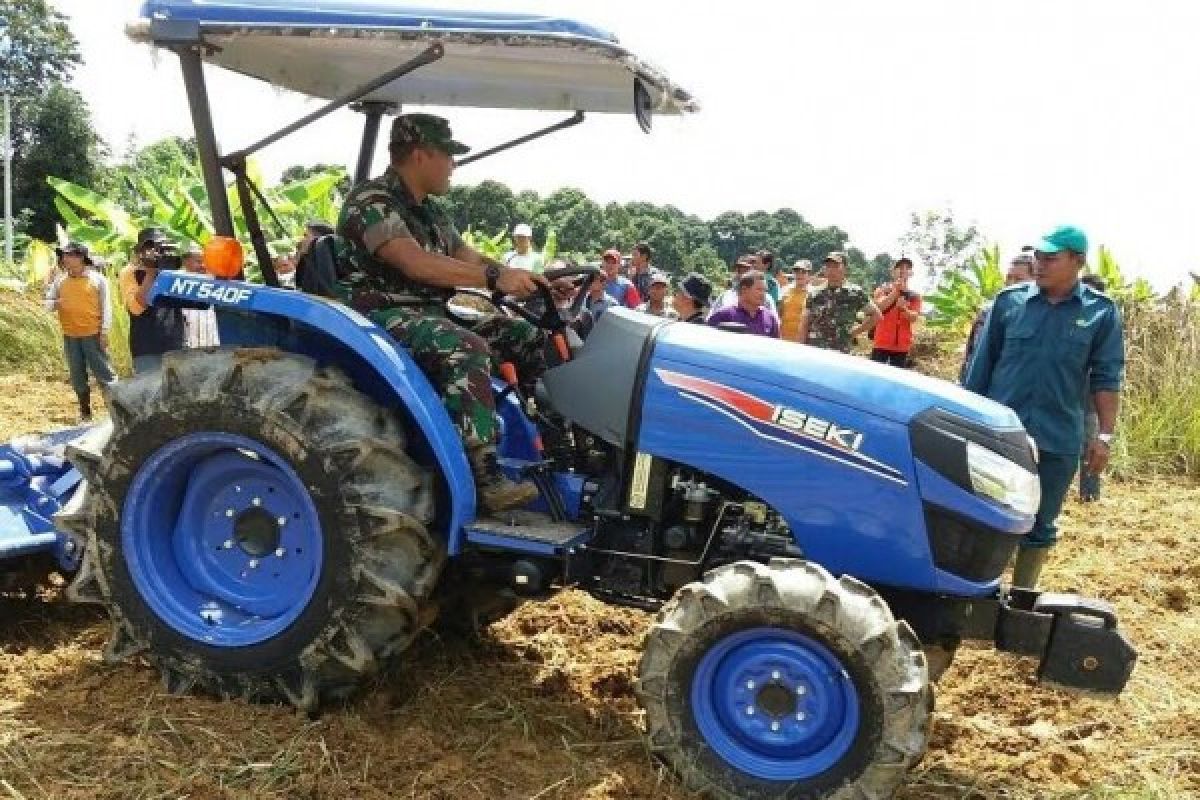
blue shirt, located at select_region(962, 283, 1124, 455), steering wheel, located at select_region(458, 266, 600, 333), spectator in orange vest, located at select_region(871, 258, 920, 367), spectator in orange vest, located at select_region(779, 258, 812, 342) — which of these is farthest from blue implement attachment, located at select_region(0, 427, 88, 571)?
spectator in orange vest, located at select_region(871, 258, 920, 367)

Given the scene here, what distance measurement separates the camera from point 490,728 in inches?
140

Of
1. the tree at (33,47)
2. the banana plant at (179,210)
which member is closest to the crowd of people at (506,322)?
the banana plant at (179,210)

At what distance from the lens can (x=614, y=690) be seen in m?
3.96

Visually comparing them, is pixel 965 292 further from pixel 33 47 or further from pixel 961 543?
pixel 33 47

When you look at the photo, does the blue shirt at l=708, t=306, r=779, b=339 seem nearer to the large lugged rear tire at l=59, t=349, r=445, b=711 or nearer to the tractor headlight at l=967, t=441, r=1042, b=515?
the tractor headlight at l=967, t=441, r=1042, b=515

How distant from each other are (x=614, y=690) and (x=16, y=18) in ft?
153

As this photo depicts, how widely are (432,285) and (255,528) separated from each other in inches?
39.0

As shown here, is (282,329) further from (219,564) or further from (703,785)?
(703,785)

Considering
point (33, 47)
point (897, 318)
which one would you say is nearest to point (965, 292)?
point (897, 318)

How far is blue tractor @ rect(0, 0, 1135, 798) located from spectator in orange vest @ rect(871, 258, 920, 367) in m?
6.08

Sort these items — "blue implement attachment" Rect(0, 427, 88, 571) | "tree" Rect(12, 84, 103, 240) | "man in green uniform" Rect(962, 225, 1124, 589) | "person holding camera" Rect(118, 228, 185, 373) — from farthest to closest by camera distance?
"tree" Rect(12, 84, 103, 240) → "person holding camera" Rect(118, 228, 185, 373) → "man in green uniform" Rect(962, 225, 1124, 589) → "blue implement attachment" Rect(0, 427, 88, 571)

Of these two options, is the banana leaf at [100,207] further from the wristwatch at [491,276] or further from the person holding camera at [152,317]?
the wristwatch at [491,276]

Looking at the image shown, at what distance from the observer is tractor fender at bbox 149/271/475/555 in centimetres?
334

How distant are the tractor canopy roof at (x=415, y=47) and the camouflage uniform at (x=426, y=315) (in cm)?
42
